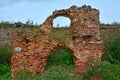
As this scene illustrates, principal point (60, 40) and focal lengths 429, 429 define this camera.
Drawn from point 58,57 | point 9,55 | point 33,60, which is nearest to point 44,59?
point 33,60

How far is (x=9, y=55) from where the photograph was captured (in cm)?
2023

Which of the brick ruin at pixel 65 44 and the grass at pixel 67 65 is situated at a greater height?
the brick ruin at pixel 65 44

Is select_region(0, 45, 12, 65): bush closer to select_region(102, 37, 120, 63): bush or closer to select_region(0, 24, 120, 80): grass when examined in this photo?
select_region(0, 24, 120, 80): grass

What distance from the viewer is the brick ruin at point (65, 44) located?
50.2ft

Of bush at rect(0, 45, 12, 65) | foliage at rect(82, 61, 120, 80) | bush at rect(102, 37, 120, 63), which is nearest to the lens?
foliage at rect(82, 61, 120, 80)

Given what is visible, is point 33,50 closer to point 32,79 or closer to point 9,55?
point 32,79

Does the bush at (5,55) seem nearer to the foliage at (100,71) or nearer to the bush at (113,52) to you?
the bush at (113,52)

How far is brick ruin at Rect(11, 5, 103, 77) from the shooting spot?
15.3 m

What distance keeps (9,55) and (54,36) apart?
5.31 m

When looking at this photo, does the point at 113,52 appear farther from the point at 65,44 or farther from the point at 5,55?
the point at 5,55

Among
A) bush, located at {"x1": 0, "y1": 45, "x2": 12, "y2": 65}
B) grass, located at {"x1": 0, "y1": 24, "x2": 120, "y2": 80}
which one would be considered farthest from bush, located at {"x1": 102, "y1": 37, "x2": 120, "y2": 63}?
bush, located at {"x1": 0, "y1": 45, "x2": 12, "y2": 65}

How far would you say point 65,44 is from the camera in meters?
15.4

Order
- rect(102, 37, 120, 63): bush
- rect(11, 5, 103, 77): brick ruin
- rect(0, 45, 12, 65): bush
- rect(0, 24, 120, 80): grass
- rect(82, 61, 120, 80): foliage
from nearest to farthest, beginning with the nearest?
rect(82, 61, 120, 80): foliage < rect(0, 24, 120, 80): grass < rect(11, 5, 103, 77): brick ruin < rect(102, 37, 120, 63): bush < rect(0, 45, 12, 65): bush

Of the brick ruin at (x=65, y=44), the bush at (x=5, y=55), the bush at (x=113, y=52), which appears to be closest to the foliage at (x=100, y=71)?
the brick ruin at (x=65, y=44)
